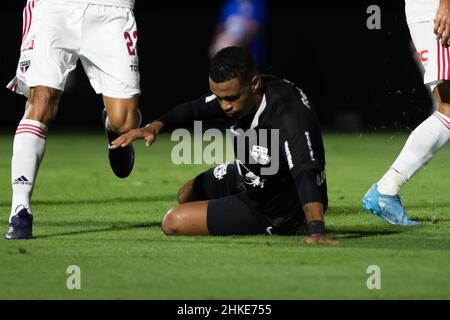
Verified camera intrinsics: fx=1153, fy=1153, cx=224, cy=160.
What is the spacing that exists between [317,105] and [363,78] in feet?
3.09

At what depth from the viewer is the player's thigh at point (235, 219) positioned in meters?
6.99

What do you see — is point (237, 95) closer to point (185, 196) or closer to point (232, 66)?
point (232, 66)

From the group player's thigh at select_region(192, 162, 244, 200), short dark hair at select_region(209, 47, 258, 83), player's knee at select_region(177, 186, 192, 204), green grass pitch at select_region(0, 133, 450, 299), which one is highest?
short dark hair at select_region(209, 47, 258, 83)

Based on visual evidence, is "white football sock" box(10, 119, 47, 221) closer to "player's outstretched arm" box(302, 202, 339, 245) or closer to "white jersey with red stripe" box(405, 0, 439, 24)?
"player's outstretched arm" box(302, 202, 339, 245)

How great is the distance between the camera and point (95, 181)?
37.1 ft

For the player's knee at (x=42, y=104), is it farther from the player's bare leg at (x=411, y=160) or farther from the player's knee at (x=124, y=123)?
the player's bare leg at (x=411, y=160)

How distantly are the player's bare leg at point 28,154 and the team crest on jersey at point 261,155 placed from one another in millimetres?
1289

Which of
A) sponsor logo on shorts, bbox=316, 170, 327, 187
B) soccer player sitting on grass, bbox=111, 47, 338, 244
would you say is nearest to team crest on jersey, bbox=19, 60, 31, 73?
soccer player sitting on grass, bbox=111, 47, 338, 244

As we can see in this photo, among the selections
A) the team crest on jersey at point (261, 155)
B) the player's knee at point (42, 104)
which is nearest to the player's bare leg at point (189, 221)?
the team crest on jersey at point (261, 155)

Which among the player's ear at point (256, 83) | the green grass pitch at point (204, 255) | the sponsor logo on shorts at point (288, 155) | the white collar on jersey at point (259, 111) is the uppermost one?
the player's ear at point (256, 83)

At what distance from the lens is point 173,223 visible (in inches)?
278

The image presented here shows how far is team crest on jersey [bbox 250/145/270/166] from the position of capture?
22.0 ft

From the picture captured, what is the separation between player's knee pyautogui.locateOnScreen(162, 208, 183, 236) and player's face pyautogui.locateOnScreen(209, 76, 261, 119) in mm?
801
